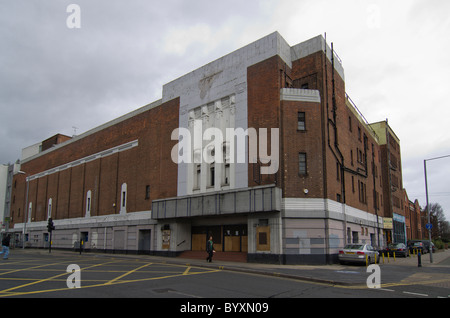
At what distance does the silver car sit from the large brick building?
32.8 inches

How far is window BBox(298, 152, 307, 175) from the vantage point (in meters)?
24.6

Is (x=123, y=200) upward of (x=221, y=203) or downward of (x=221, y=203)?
upward

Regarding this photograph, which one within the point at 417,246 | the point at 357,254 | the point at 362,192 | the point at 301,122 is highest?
the point at 301,122

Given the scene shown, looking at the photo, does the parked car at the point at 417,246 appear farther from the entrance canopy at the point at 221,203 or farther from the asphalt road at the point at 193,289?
the asphalt road at the point at 193,289

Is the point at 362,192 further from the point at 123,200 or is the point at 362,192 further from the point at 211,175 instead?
the point at 123,200

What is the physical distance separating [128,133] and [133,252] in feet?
41.3

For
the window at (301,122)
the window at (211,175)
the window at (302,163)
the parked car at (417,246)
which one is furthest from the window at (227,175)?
the parked car at (417,246)

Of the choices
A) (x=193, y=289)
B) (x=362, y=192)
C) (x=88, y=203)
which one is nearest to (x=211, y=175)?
(x=362, y=192)

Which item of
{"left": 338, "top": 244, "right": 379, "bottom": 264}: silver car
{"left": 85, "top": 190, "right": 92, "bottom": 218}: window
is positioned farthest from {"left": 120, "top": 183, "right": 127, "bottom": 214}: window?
{"left": 338, "top": 244, "right": 379, "bottom": 264}: silver car

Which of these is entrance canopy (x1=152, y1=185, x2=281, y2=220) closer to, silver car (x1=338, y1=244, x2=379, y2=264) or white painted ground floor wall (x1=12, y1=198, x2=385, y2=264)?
white painted ground floor wall (x1=12, y1=198, x2=385, y2=264)

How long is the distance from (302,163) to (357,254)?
270 inches

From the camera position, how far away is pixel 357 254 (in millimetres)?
22656

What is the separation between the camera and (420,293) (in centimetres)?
1247
